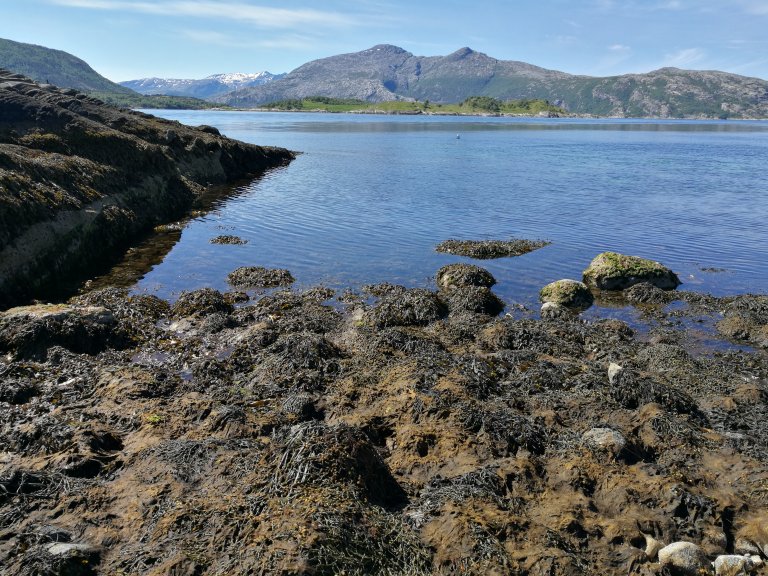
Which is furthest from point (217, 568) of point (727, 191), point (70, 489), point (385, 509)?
point (727, 191)

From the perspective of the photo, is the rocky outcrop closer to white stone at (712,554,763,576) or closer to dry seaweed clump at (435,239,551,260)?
dry seaweed clump at (435,239,551,260)

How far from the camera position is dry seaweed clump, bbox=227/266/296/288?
2333cm

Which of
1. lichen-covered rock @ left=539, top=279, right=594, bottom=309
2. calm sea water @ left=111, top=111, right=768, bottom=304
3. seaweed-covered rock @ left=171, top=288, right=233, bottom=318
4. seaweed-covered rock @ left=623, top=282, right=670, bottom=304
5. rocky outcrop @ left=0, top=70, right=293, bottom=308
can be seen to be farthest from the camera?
calm sea water @ left=111, top=111, right=768, bottom=304

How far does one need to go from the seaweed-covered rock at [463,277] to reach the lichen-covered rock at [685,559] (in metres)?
15.3

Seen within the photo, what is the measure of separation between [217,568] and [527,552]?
4.38 metres

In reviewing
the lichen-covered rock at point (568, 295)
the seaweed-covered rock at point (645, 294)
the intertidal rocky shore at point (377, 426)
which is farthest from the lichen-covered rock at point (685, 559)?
the seaweed-covered rock at point (645, 294)

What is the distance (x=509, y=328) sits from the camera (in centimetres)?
1783

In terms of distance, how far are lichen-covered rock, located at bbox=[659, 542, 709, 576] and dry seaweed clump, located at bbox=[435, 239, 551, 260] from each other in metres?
20.7

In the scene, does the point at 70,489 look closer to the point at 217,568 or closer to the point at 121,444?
the point at 121,444

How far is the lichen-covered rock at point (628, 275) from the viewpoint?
22922 mm

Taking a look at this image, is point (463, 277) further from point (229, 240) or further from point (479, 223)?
point (229, 240)

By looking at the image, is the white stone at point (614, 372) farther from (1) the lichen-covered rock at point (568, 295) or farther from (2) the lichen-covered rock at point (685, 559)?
(1) the lichen-covered rock at point (568, 295)

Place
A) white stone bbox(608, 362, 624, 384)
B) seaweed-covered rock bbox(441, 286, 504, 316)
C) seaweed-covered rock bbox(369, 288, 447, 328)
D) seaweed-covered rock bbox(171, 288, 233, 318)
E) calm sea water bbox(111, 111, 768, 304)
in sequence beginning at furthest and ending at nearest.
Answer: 1. calm sea water bbox(111, 111, 768, 304)
2. seaweed-covered rock bbox(441, 286, 504, 316)
3. seaweed-covered rock bbox(171, 288, 233, 318)
4. seaweed-covered rock bbox(369, 288, 447, 328)
5. white stone bbox(608, 362, 624, 384)

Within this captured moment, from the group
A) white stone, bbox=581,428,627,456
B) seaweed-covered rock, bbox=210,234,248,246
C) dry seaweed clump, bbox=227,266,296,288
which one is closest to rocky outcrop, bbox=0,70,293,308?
seaweed-covered rock, bbox=210,234,248,246
